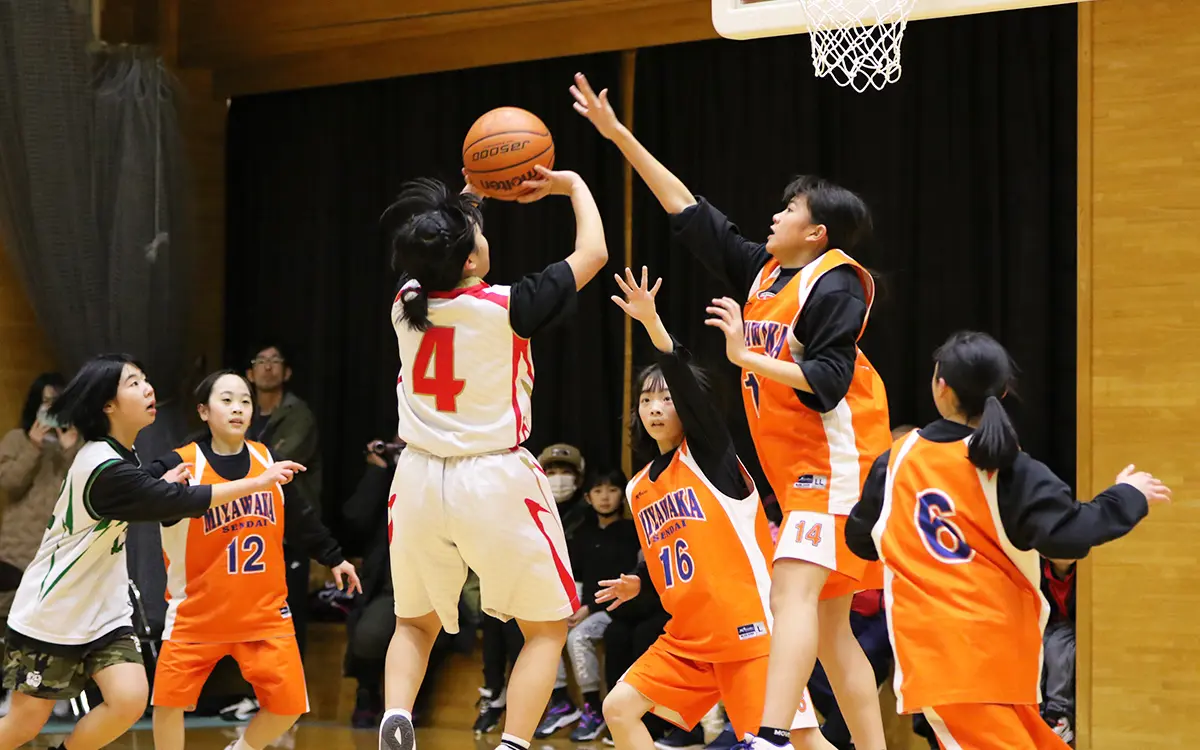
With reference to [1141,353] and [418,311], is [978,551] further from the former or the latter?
[1141,353]

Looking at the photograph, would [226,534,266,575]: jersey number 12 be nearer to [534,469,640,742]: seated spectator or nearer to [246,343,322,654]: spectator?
[534,469,640,742]: seated spectator

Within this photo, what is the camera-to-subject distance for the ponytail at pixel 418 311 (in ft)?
13.9

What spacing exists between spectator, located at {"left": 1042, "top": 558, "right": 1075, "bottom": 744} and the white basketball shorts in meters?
3.30

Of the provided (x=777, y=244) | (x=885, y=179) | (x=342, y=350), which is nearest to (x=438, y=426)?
(x=777, y=244)

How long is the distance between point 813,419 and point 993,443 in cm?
80

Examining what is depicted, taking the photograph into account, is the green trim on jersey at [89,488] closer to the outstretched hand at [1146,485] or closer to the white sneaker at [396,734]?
the white sneaker at [396,734]

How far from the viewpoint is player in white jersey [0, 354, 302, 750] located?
5098 mm

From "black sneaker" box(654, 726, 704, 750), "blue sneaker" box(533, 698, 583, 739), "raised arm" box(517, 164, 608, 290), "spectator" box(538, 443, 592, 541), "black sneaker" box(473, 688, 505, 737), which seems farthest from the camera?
"spectator" box(538, 443, 592, 541)

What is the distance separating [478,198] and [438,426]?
0.89 metres

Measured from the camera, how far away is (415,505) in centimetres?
426

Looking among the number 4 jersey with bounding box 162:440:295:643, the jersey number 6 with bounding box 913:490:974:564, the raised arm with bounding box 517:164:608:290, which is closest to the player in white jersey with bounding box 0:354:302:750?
the number 4 jersey with bounding box 162:440:295:643

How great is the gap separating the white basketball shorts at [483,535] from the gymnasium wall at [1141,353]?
11.3ft

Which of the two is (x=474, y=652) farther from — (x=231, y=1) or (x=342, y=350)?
(x=231, y=1)

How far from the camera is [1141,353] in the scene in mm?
6750
